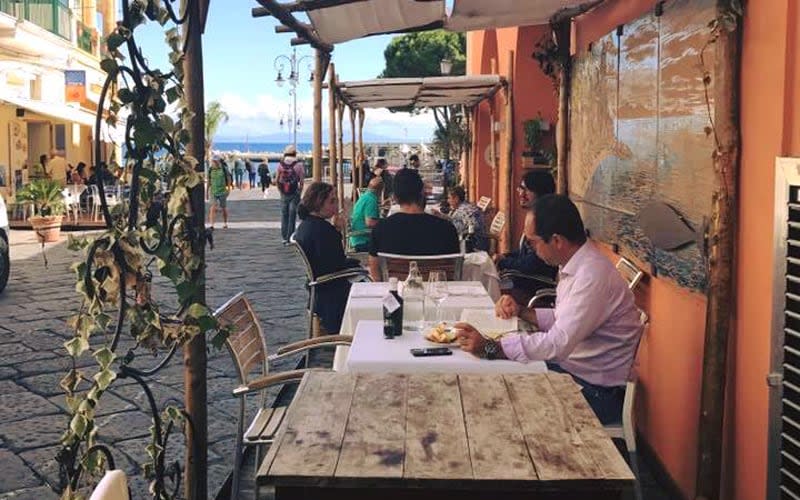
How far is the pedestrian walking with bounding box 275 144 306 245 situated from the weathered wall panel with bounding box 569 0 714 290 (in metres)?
8.32

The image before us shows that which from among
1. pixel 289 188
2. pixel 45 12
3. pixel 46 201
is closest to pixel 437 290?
pixel 289 188

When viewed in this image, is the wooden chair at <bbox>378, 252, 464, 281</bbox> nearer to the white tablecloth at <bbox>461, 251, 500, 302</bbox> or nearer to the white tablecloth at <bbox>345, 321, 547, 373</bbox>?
the white tablecloth at <bbox>461, 251, 500, 302</bbox>

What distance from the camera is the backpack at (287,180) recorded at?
14.3 meters

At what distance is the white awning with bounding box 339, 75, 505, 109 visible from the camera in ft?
31.4

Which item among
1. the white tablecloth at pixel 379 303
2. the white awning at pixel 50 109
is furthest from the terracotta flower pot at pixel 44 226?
the white tablecloth at pixel 379 303

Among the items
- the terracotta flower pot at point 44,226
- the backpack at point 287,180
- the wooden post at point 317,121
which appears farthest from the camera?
the backpack at point 287,180

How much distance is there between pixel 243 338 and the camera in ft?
12.5

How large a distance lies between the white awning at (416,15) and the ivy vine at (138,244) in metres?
3.67

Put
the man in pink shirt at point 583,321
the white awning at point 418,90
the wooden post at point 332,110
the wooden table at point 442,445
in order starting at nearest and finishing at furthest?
the wooden table at point 442,445 → the man in pink shirt at point 583,321 → the wooden post at point 332,110 → the white awning at point 418,90

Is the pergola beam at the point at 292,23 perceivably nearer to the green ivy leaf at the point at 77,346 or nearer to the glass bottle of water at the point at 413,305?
the glass bottle of water at the point at 413,305

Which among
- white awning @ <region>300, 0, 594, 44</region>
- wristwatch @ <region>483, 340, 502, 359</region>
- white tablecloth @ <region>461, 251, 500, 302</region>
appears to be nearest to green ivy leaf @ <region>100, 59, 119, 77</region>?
wristwatch @ <region>483, 340, 502, 359</region>

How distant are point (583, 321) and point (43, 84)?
21081 millimetres

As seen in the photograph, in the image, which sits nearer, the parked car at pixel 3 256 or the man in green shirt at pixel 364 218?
the man in green shirt at pixel 364 218

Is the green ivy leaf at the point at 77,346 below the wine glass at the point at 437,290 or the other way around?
the other way around
